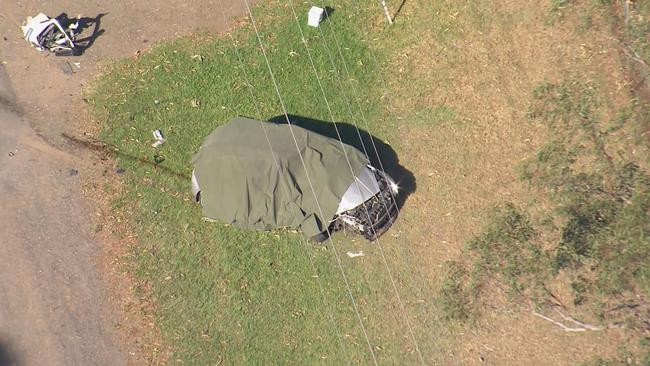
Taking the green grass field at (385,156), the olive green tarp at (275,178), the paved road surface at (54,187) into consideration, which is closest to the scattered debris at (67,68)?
the paved road surface at (54,187)

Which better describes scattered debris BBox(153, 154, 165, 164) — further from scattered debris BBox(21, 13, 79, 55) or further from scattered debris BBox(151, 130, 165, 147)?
scattered debris BBox(21, 13, 79, 55)

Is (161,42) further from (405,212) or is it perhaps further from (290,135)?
(405,212)

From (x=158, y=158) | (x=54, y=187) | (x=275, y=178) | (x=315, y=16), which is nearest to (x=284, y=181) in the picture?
(x=275, y=178)

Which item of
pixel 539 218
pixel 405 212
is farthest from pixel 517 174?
pixel 405 212

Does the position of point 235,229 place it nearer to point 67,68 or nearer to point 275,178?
point 275,178

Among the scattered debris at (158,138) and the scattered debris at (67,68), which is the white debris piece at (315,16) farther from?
the scattered debris at (67,68)

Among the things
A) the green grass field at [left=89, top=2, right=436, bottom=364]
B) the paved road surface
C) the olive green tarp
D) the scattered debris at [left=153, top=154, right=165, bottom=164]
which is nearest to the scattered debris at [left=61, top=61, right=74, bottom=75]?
the paved road surface
